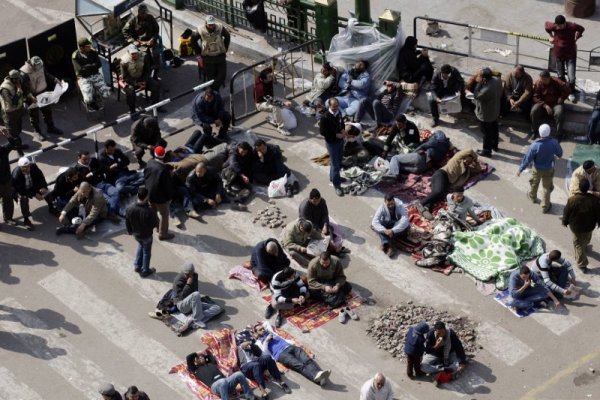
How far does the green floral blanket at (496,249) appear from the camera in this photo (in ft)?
74.1

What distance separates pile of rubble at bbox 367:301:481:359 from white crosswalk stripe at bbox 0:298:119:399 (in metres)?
4.24

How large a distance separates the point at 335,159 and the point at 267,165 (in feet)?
4.05

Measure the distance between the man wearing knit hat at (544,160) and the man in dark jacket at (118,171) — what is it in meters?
6.76

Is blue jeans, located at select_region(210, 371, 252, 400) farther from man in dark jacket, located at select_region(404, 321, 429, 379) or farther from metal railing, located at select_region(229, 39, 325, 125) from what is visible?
metal railing, located at select_region(229, 39, 325, 125)

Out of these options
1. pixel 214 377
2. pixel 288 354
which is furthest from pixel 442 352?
pixel 214 377

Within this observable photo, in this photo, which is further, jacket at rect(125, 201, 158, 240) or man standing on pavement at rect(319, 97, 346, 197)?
man standing on pavement at rect(319, 97, 346, 197)

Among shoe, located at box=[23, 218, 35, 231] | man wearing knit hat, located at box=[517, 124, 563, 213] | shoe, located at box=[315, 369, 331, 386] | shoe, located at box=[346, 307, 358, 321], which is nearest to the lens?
shoe, located at box=[315, 369, 331, 386]

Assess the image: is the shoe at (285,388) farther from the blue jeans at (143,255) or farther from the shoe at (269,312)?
the blue jeans at (143,255)

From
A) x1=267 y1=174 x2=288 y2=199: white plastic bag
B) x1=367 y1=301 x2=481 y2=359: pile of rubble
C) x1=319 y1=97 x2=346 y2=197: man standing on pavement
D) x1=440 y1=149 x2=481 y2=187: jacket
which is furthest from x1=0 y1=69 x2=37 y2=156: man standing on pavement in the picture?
x1=367 y1=301 x2=481 y2=359: pile of rubble

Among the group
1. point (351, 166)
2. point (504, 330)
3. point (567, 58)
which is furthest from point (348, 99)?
point (504, 330)

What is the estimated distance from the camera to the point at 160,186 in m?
23.3

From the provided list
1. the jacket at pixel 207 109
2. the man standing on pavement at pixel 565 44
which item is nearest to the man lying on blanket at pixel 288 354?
the jacket at pixel 207 109

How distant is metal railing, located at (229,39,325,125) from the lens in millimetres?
27500

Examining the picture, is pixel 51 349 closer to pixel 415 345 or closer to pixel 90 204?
pixel 90 204
